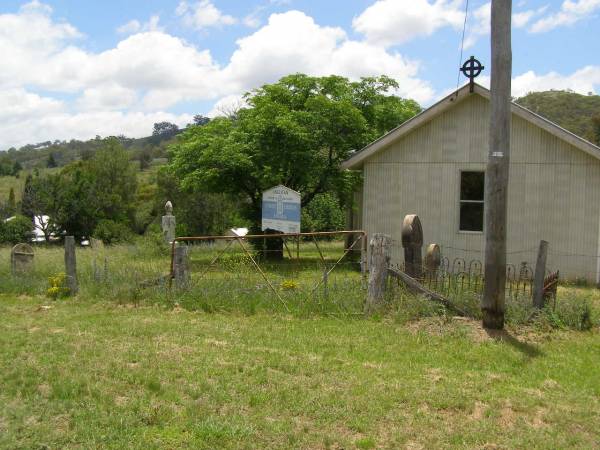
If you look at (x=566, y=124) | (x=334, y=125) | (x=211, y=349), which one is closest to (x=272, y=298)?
(x=211, y=349)

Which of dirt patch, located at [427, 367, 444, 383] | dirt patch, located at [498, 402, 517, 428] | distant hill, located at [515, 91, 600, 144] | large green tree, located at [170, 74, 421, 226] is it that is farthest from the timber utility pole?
distant hill, located at [515, 91, 600, 144]

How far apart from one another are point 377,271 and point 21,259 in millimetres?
8642

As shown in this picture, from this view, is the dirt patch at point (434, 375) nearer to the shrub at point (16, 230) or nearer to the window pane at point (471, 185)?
the window pane at point (471, 185)

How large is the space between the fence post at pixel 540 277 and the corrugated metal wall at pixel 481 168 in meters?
5.74

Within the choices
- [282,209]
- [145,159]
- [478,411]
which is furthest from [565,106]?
[478,411]

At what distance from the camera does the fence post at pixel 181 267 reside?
35.8 feet

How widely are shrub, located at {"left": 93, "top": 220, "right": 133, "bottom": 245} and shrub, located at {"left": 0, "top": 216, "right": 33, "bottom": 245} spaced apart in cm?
319

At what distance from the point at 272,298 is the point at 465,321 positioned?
322cm

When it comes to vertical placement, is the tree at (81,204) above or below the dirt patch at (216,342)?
above

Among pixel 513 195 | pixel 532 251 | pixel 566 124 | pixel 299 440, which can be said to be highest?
pixel 566 124

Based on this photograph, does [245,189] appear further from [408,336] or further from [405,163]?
[408,336]

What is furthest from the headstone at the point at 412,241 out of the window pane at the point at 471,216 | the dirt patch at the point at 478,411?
the dirt patch at the point at 478,411

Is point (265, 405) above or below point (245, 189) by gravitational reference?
below

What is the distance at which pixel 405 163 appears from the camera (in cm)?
1579
